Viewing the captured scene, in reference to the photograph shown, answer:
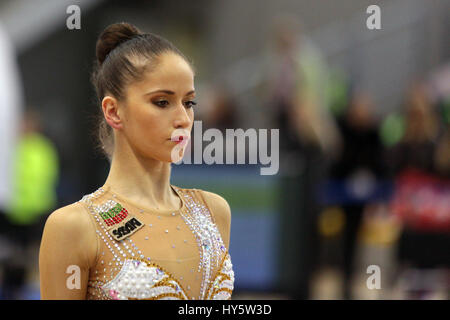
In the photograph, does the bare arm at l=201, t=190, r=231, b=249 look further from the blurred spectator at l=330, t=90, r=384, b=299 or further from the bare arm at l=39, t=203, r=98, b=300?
the blurred spectator at l=330, t=90, r=384, b=299

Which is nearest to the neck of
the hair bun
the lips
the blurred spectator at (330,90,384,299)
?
the lips

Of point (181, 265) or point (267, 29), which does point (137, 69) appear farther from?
point (267, 29)

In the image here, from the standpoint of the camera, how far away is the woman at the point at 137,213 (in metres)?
1.92

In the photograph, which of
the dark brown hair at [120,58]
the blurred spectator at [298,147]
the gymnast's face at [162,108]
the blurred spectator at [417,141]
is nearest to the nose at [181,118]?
the gymnast's face at [162,108]

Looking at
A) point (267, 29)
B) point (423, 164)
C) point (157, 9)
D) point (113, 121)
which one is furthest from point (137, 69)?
point (157, 9)

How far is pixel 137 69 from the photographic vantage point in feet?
6.51

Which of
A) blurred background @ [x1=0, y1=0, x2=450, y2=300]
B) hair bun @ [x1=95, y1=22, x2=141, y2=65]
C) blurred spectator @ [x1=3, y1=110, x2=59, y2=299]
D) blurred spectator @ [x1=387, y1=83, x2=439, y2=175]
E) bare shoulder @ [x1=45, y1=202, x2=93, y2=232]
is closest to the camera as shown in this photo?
bare shoulder @ [x1=45, y1=202, x2=93, y2=232]

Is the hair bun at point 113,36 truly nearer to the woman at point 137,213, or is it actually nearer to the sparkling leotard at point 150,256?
the woman at point 137,213

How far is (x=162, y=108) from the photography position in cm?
197

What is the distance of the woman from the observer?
1918mm

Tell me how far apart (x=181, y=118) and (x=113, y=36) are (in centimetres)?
32

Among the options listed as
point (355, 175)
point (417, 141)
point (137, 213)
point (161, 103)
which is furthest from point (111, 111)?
point (355, 175)

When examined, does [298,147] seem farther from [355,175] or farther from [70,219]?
[70,219]

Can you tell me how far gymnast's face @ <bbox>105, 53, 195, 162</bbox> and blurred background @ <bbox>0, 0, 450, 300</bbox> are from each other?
1011mm
